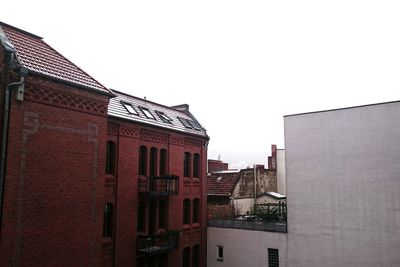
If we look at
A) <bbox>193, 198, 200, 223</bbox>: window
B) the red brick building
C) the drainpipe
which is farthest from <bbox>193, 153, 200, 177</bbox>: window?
the drainpipe

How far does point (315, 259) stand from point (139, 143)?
11349 millimetres

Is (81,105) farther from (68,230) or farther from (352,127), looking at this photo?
(352,127)

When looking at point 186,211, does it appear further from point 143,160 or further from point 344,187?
point 344,187

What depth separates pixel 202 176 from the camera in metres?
23.8

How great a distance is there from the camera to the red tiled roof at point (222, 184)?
2805 centimetres

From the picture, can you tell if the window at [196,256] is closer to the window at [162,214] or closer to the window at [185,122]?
the window at [162,214]

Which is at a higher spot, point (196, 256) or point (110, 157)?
point (110, 157)

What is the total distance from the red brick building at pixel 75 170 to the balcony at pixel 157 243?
0.18 ft

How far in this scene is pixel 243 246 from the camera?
22.0 metres

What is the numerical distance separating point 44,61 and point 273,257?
16.0 m

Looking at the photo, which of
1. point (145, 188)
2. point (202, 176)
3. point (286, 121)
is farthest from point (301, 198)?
point (145, 188)

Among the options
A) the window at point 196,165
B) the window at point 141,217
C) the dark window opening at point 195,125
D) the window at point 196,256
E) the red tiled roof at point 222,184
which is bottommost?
the window at point 196,256

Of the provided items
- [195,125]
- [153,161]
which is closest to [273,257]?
[153,161]

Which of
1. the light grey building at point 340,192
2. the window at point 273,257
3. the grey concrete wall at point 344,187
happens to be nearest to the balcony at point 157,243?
the light grey building at point 340,192
